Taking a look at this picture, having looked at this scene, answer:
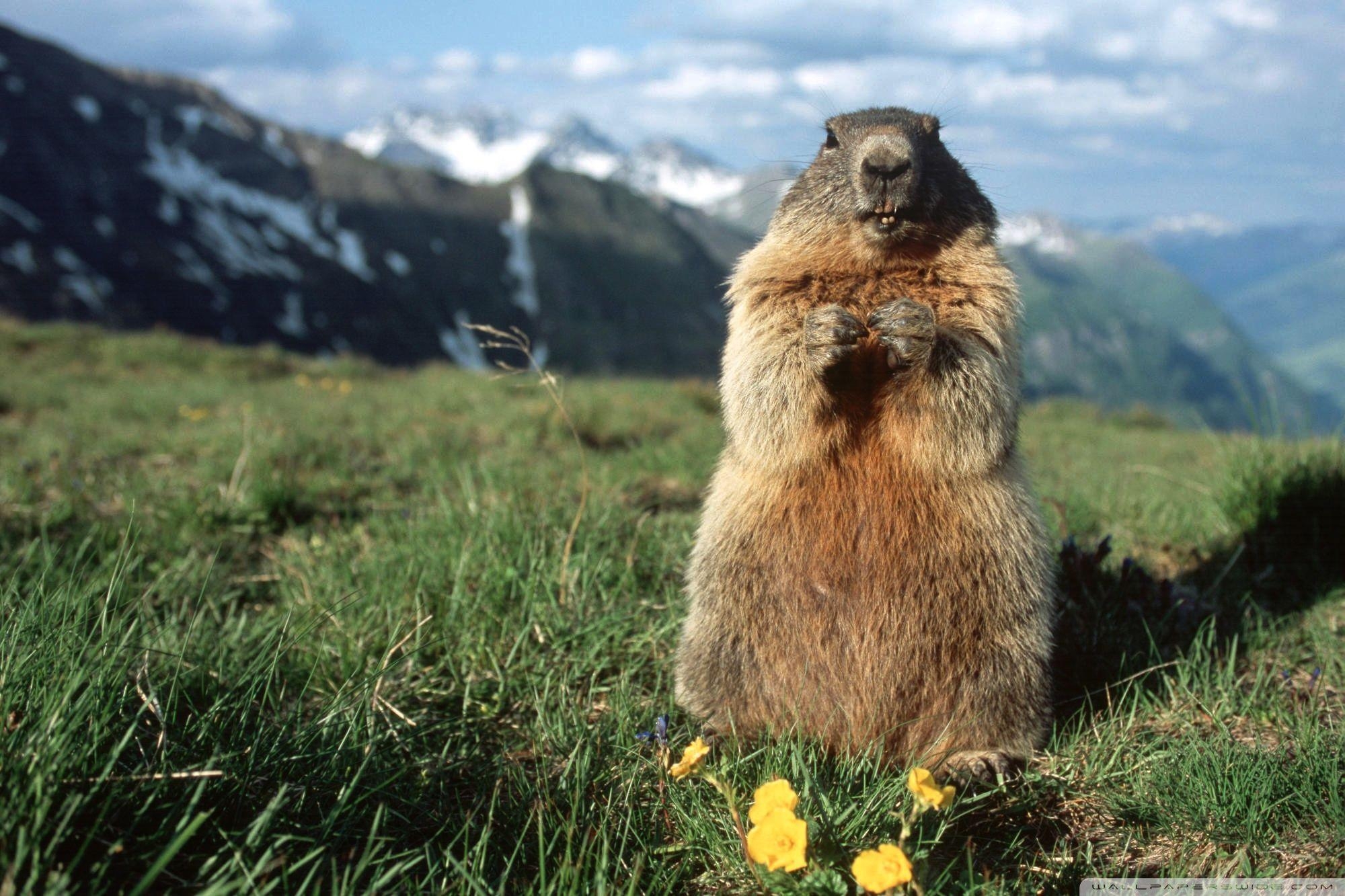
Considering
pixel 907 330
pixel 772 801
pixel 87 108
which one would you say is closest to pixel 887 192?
pixel 907 330

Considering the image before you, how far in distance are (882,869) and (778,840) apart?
21 cm

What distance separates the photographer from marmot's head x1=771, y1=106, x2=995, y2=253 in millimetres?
3038

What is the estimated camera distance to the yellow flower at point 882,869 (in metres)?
1.74

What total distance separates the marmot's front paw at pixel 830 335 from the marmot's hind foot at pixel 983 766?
125 centimetres

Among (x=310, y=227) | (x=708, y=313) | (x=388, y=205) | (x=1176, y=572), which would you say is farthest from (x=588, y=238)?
(x=1176, y=572)

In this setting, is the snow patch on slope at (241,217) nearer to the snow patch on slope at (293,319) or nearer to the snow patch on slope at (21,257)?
the snow patch on slope at (293,319)

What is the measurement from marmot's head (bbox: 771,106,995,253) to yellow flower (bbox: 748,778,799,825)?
1880mm

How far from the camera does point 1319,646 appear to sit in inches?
134

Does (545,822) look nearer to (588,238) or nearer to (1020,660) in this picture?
(1020,660)

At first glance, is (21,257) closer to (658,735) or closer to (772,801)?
(658,735)

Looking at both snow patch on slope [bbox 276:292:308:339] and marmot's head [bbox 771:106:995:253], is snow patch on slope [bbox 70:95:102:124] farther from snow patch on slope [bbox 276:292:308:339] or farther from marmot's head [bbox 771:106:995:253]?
marmot's head [bbox 771:106:995:253]

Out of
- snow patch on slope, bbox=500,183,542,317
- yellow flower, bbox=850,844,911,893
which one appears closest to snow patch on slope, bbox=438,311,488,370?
snow patch on slope, bbox=500,183,542,317

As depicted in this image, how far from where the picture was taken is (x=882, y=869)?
176cm

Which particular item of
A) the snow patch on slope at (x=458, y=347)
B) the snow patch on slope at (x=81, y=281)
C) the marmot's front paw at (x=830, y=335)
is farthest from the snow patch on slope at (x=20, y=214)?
the marmot's front paw at (x=830, y=335)
